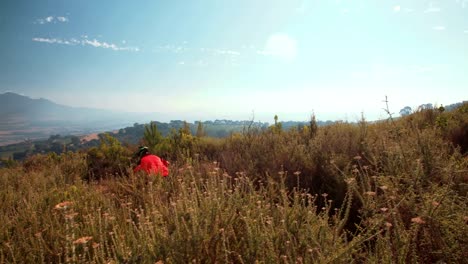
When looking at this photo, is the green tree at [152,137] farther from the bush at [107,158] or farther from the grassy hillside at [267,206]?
the bush at [107,158]

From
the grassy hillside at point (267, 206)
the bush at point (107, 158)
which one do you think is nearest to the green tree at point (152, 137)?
the grassy hillside at point (267, 206)

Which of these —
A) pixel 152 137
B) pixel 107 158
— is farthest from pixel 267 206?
pixel 107 158

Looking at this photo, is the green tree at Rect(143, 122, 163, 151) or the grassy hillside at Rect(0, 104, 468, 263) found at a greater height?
the green tree at Rect(143, 122, 163, 151)

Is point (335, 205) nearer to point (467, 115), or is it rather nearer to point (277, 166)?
point (277, 166)

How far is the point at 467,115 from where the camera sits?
6059mm

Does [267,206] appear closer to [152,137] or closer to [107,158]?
[152,137]

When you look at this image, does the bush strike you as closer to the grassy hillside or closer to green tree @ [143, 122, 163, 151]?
the grassy hillside

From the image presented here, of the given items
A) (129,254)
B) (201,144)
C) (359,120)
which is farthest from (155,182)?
(359,120)

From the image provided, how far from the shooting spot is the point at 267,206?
2533 mm

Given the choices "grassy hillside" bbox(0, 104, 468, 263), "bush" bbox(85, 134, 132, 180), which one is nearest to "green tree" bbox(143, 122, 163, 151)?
"grassy hillside" bbox(0, 104, 468, 263)

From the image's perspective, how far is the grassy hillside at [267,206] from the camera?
2.03 m

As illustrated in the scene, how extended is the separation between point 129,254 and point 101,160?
6.55 metres

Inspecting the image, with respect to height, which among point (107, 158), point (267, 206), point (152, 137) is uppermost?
point (152, 137)

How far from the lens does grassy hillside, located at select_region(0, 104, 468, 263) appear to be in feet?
6.64
